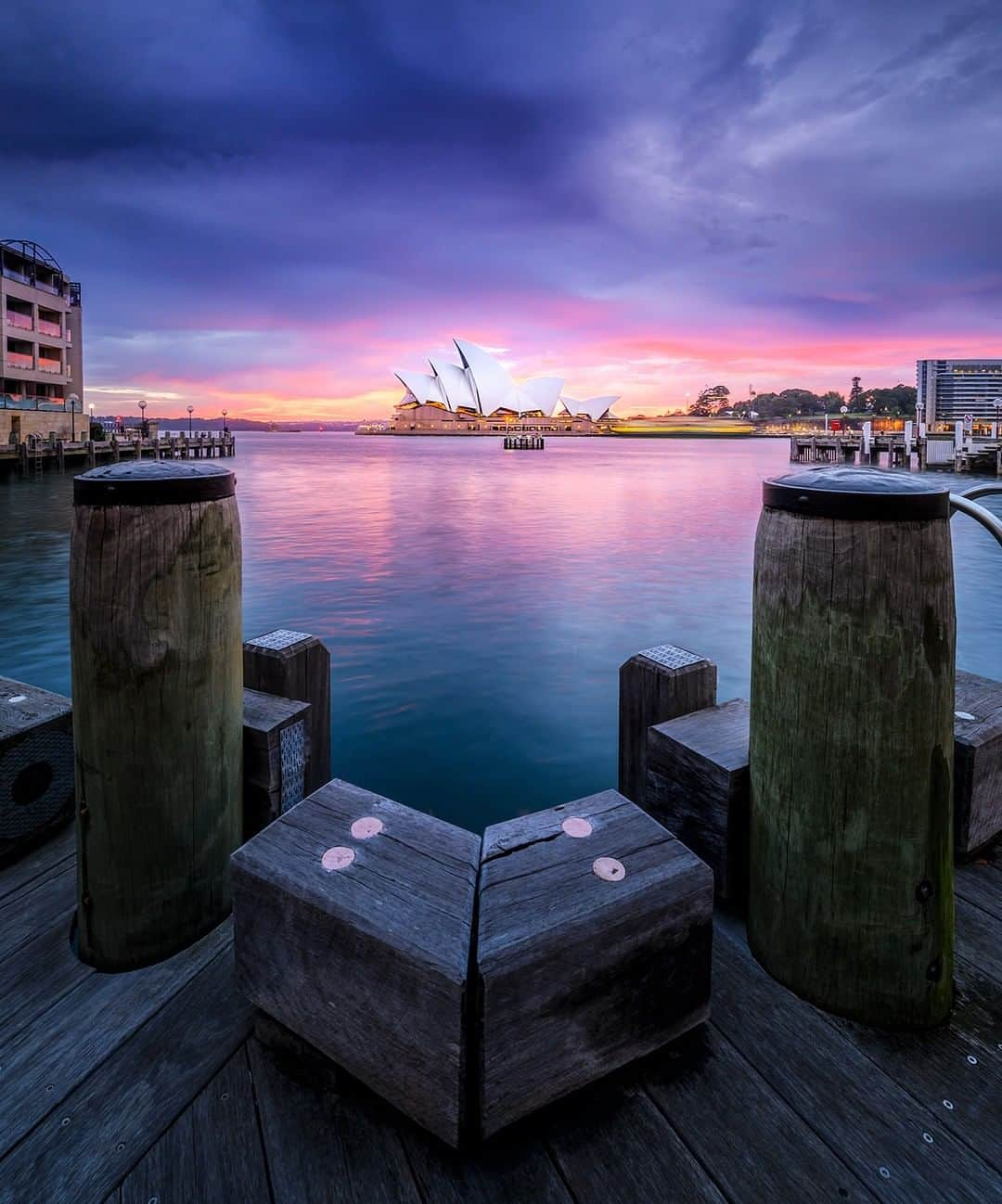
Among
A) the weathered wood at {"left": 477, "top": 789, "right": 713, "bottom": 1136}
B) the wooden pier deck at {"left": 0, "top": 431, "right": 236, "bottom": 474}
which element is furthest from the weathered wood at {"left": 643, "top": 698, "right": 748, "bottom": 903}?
the wooden pier deck at {"left": 0, "top": 431, "right": 236, "bottom": 474}

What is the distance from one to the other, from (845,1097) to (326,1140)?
91cm

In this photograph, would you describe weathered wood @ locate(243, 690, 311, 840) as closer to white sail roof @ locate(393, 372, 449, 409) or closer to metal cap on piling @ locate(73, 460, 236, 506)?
metal cap on piling @ locate(73, 460, 236, 506)

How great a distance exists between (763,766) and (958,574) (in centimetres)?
1279

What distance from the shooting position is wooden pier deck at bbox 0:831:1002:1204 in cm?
121

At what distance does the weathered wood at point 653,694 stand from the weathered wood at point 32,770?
1555 mm

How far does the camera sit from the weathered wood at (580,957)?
1.23m

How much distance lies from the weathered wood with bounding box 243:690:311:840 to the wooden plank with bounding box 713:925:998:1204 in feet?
3.66

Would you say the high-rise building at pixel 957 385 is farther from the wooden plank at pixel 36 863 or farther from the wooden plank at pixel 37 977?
the wooden plank at pixel 37 977

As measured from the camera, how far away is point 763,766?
5.31ft

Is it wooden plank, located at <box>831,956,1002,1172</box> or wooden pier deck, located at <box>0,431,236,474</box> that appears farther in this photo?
wooden pier deck, located at <box>0,431,236,474</box>

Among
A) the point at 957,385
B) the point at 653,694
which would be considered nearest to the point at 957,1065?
the point at 653,694

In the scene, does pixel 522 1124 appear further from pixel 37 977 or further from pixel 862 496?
pixel 862 496

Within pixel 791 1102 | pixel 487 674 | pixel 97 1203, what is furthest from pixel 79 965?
pixel 487 674

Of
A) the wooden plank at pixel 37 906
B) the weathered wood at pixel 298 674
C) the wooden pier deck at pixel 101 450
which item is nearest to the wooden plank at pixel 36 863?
the wooden plank at pixel 37 906
